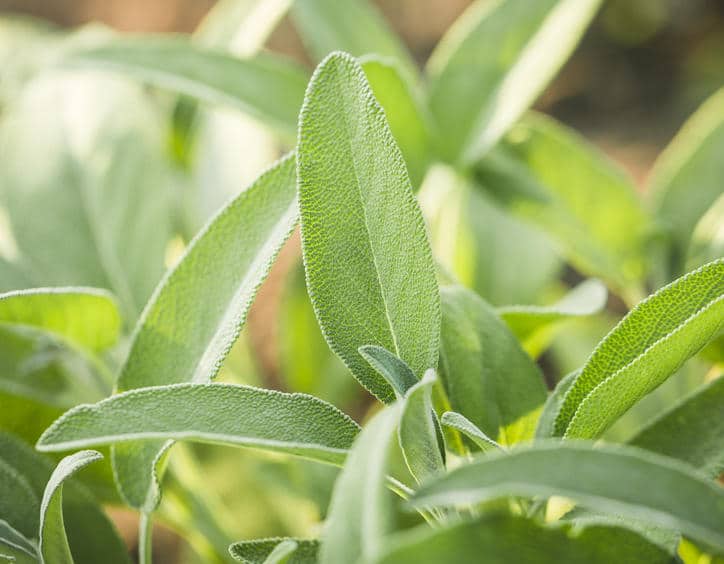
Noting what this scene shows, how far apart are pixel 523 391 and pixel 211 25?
515 mm

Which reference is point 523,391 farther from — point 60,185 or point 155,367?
point 60,185

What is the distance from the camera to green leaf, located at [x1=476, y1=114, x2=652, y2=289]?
1.94ft

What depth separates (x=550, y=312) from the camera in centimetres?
40

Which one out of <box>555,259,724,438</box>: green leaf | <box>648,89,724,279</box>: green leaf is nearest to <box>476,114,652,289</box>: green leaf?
<box>648,89,724,279</box>: green leaf

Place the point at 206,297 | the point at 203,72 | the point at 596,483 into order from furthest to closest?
the point at 203,72 < the point at 206,297 < the point at 596,483

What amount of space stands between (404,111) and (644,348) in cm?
24

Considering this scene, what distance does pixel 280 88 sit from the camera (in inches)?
21.8

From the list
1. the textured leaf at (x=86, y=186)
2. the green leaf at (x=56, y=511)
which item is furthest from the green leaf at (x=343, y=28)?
the green leaf at (x=56, y=511)

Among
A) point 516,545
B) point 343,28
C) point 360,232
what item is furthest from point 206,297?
point 343,28

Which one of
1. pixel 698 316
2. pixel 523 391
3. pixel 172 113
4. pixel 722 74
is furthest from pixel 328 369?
pixel 722 74

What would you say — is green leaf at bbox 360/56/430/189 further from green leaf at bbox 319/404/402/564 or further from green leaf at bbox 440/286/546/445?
green leaf at bbox 319/404/402/564

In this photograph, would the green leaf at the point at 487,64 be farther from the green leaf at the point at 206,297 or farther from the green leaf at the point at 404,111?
the green leaf at the point at 206,297

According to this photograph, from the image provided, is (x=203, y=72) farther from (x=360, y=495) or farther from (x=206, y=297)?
(x=360, y=495)

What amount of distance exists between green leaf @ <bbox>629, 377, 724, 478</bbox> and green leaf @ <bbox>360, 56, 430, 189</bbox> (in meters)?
0.21
